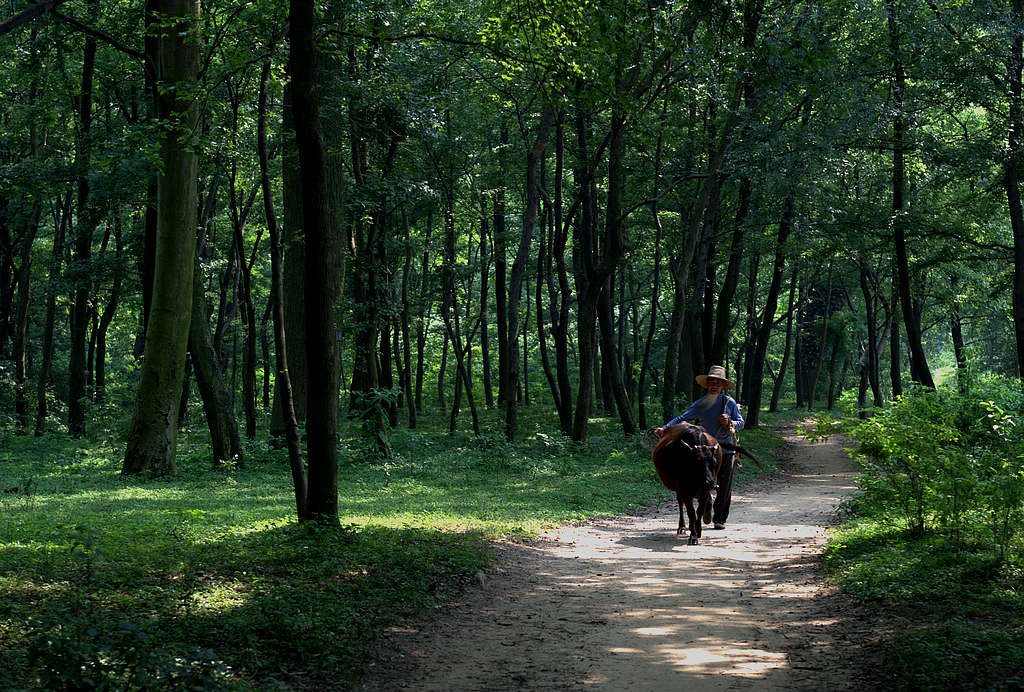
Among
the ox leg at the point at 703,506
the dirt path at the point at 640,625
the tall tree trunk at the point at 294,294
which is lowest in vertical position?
the dirt path at the point at 640,625

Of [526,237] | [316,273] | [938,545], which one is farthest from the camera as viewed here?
[526,237]

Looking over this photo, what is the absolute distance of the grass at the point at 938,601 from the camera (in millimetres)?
5137

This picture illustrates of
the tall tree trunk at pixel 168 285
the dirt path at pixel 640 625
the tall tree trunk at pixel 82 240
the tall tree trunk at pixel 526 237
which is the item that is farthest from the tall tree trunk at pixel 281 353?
the tall tree trunk at pixel 82 240

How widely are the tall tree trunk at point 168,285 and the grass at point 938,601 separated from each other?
11.2m

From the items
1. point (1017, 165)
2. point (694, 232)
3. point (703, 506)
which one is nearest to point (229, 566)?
point (703, 506)

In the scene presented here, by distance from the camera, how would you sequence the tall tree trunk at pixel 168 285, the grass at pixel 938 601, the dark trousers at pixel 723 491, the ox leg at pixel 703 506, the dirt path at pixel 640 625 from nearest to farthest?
the grass at pixel 938 601
the dirt path at pixel 640 625
the ox leg at pixel 703 506
the dark trousers at pixel 723 491
the tall tree trunk at pixel 168 285

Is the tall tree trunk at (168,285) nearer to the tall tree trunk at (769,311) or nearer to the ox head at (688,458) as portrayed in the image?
the ox head at (688,458)

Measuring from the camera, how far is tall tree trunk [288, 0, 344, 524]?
8180mm

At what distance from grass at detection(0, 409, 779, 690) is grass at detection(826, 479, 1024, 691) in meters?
3.51

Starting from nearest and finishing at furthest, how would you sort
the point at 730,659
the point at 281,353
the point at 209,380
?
the point at 730,659 < the point at 281,353 < the point at 209,380

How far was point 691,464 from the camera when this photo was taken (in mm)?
10656

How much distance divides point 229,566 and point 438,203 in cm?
1855

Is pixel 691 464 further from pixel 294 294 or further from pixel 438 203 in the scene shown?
pixel 438 203

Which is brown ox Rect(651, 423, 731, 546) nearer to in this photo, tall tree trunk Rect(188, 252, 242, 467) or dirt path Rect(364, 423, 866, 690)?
dirt path Rect(364, 423, 866, 690)
